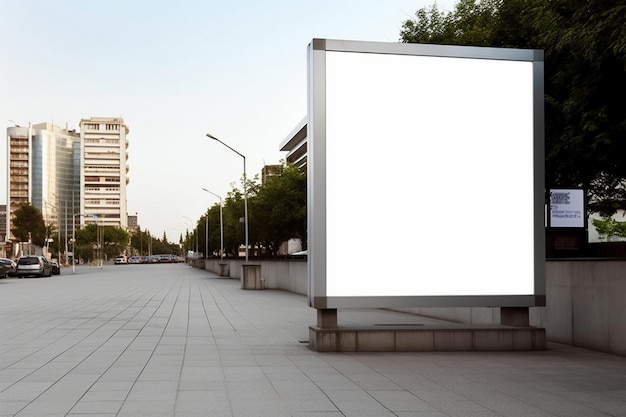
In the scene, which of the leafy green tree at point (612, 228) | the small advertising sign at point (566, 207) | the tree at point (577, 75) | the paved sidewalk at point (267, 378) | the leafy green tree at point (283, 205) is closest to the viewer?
the paved sidewalk at point (267, 378)

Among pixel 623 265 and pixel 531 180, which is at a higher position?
pixel 531 180

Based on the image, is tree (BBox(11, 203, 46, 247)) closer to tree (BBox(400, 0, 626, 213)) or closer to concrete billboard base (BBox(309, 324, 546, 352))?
tree (BBox(400, 0, 626, 213))

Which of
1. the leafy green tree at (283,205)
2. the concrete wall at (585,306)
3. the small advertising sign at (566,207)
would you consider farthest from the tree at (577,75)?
the leafy green tree at (283,205)

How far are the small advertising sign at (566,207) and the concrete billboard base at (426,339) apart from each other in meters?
3.15

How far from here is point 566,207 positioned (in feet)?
47.9

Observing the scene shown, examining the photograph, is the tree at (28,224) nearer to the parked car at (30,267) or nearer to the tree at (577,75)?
the parked car at (30,267)

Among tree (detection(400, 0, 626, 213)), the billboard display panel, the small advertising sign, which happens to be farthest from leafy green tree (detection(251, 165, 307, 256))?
the billboard display panel

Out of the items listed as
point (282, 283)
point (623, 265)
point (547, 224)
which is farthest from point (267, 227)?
point (623, 265)

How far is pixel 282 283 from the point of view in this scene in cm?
3462

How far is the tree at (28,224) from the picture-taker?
97.4 m

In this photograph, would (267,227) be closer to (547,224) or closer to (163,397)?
(547,224)

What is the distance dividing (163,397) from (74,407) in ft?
Answer: 3.11

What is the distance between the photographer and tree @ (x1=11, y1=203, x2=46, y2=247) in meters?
97.4

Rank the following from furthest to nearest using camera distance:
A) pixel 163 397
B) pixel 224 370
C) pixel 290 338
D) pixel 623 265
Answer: pixel 290 338, pixel 623 265, pixel 224 370, pixel 163 397
